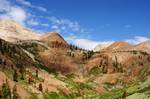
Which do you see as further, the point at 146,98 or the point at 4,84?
the point at 4,84

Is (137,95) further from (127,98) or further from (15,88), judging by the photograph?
(15,88)

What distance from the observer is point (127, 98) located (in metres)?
199

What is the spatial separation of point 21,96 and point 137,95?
6523 cm

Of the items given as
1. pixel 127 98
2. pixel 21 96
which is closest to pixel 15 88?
pixel 21 96

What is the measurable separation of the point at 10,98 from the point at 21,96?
1071cm

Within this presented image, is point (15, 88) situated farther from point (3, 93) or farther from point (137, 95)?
point (137, 95)

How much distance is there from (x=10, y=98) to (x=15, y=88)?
32.0 ft

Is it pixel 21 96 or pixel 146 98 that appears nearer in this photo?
pixel 146 98

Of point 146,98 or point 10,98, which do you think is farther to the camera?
point 10,98

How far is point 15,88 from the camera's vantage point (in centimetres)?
19775

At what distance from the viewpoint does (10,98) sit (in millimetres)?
189125

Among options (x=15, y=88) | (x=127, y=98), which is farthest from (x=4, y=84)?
(x=127, y=98)

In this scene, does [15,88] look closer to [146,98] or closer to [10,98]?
[10,98]

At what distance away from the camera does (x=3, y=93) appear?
191 metres
